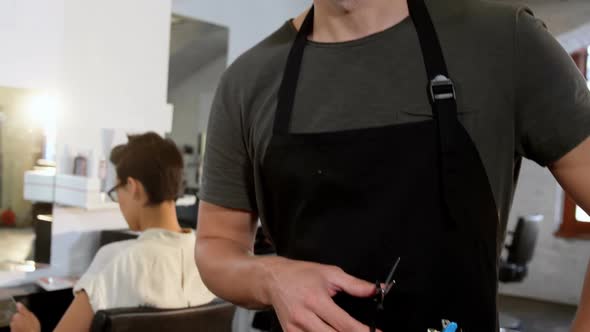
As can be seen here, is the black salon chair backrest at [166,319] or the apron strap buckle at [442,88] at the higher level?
the apron strap buckle at [442,88]

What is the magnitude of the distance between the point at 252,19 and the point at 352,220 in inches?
126

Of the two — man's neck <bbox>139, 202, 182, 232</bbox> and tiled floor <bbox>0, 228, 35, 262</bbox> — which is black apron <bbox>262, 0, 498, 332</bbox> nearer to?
man's neck <bbox>139, 202, 182, 232</bbox>

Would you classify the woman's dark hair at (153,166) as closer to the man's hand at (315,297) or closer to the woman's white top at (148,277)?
the woman's white top at (148,277)

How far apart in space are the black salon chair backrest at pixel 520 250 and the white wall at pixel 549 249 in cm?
137

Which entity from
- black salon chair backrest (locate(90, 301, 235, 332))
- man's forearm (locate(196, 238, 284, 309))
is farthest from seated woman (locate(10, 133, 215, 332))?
man's forearm (locate(196, 238, 284, 309))

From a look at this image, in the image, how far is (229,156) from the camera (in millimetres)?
886

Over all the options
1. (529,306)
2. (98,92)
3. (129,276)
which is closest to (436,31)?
(129,276)

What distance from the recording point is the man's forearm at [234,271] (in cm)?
72

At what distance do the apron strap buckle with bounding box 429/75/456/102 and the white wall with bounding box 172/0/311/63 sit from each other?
2.66 m

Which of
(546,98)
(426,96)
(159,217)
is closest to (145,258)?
(159,217)

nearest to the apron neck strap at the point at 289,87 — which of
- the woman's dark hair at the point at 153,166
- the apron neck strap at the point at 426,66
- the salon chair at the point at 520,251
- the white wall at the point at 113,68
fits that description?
the apron neck strap at the point at 426,66

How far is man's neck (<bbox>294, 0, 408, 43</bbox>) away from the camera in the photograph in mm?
789

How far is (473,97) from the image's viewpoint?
73 cm

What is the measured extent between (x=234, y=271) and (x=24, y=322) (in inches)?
56.4
